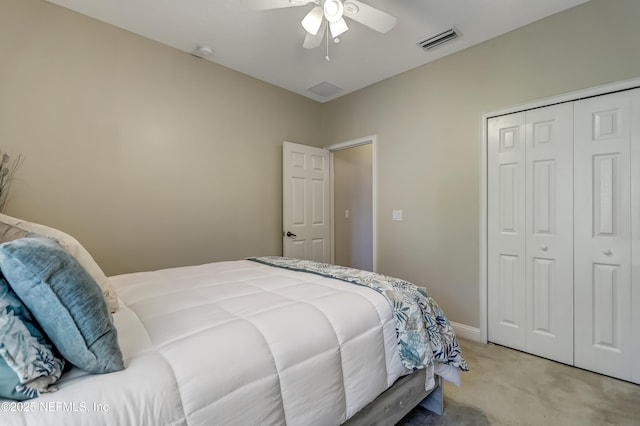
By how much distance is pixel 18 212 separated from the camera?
2.08 meters

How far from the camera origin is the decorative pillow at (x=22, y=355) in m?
0.63

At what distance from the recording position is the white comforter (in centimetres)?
72

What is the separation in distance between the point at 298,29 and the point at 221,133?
1.32 m

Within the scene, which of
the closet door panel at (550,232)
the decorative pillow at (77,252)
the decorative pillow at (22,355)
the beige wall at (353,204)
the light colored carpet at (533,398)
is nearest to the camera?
the decorative pillow at (22,355)

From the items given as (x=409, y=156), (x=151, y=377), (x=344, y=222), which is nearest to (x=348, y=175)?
(x=344, y=222)

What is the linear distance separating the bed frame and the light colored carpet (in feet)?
0.33

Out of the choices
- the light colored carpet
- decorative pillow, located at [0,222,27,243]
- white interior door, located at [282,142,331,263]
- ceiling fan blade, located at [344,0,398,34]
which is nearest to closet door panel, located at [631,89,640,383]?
the light colored carpet

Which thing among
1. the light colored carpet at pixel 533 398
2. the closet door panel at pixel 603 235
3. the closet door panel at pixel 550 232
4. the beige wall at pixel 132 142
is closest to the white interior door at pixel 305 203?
the beige wall at pixel 132 142

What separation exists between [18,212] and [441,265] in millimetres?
3594

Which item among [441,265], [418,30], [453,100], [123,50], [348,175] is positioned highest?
[418,30]

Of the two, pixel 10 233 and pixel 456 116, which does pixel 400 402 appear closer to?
pixel 10 233

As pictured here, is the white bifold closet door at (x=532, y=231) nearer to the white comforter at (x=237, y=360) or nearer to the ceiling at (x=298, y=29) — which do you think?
the ceiling at (x=298, y=29)

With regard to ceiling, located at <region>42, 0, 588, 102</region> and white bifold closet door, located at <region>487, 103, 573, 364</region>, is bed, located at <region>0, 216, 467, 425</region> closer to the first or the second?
white bifold closet door, located at <region>487, 103, 573, 364</region>

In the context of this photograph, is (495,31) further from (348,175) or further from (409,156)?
(348,175)
